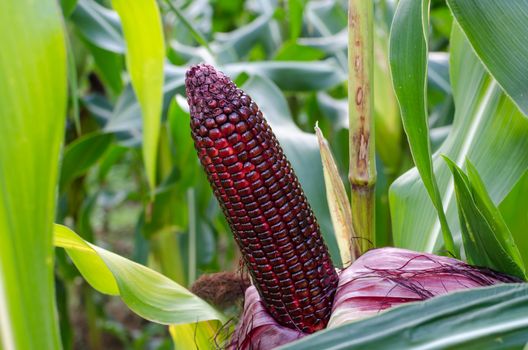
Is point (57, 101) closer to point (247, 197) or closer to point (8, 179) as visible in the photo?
point (8, 179)

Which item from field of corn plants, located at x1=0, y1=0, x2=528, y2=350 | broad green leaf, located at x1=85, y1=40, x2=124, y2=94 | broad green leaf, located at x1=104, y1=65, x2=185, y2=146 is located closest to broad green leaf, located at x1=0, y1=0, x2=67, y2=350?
field of corn plants, located at x1=0, y1=0, x2=528, y2=350

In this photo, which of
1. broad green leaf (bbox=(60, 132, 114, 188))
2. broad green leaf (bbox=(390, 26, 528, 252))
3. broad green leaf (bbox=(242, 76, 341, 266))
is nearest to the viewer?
broad green leaf (bbox=(390, 26, 528, 252))

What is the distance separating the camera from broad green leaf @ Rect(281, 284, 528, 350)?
0.45 m

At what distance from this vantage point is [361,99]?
0.72m

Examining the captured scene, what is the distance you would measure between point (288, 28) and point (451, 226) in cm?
147

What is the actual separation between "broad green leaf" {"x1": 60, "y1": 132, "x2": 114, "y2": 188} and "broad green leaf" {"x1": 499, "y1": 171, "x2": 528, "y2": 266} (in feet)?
3.37

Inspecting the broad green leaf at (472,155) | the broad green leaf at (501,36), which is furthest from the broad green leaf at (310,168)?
the broad green leaf at (501,36)

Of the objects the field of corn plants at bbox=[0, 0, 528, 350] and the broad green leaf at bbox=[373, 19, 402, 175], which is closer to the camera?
the field of corn plants at bbox=[0, 0, 528, 350]

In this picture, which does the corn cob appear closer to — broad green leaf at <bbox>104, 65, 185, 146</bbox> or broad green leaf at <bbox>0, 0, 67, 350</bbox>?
broad green leaf at <bbox>0, 0, 67, 350</bbox>

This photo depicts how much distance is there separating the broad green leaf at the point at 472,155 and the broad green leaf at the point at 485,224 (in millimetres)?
167

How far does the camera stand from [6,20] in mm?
385

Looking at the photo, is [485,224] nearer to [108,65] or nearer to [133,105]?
[133,105]

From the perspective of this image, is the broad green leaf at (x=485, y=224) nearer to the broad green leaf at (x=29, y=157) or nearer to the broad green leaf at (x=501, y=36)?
the broad green leaf at (x=501, y=36)

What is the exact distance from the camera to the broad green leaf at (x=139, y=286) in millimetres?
691
